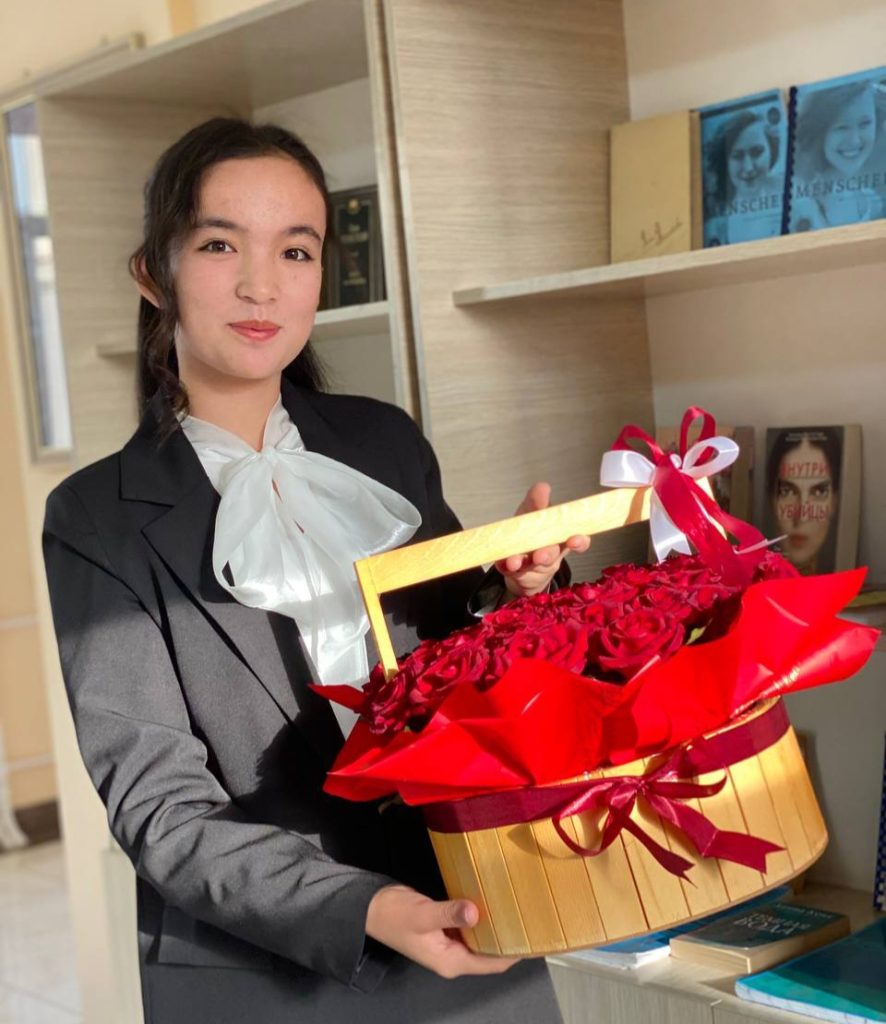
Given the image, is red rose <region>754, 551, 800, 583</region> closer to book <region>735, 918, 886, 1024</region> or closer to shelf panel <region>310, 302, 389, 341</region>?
book <region>735, 918, 886, 1024</region>

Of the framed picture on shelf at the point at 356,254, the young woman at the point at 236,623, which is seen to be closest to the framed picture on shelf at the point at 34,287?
the framed picture on shelf at the point at 356,254

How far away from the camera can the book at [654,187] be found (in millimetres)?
2109

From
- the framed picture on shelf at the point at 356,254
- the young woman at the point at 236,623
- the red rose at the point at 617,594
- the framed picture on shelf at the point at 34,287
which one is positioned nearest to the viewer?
the red rose at the point at 617,594

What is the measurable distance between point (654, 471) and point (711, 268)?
24.0 inches

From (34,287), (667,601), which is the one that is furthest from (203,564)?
(34,287)

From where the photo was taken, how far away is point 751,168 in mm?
2023

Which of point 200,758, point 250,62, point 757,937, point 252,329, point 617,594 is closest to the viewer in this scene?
point 617,594

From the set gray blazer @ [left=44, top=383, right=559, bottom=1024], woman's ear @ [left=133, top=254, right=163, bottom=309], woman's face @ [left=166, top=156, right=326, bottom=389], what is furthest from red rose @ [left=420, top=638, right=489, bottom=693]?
woman's ear @ [left=133, top=254, right=163, bottom=309]

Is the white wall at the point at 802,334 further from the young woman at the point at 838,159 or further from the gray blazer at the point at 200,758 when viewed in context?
the gray blazer at the point at 200,758

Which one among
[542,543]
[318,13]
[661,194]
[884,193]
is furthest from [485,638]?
[318,13]

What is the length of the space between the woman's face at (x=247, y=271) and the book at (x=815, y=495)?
87 cm

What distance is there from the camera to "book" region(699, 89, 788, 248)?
1999 mm

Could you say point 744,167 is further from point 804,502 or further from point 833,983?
point 833,983

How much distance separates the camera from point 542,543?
1.27m
